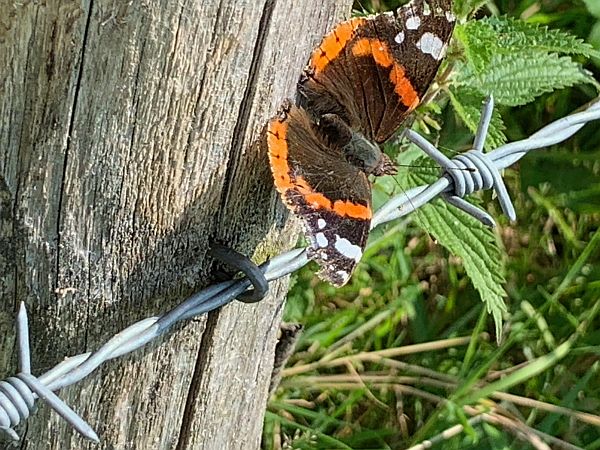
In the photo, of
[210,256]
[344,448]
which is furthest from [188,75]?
[344,448]

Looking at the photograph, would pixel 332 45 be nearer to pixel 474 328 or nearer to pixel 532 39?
pixel 532 39

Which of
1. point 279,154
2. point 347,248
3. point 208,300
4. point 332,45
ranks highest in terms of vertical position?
point 332,45

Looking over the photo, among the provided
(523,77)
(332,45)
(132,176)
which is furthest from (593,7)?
(132,176)

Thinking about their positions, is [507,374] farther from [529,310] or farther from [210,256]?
[210,256]

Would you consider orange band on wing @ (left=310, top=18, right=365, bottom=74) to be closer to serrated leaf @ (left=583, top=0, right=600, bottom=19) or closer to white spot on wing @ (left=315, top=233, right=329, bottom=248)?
white spot on wing @ (left=315, top=233, right=329, bottom=248)

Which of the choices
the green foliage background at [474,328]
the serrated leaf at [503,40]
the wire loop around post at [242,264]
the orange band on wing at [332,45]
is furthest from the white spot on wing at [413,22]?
the green foliage background at [474,328]

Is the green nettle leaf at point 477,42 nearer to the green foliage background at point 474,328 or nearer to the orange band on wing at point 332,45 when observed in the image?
the orange band on wing at point 332,45
